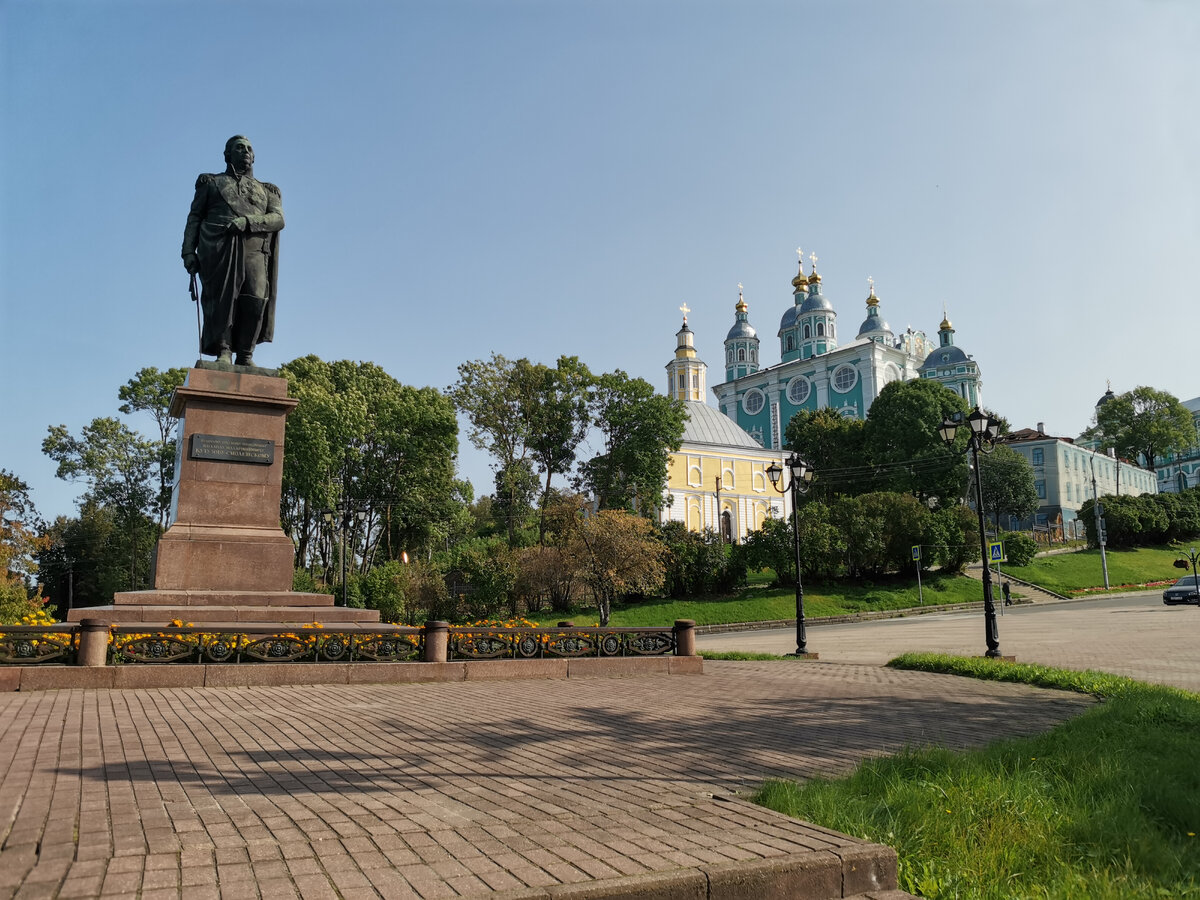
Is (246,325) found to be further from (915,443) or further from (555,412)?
(915,443)

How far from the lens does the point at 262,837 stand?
3.95 m

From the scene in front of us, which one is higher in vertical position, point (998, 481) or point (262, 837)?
point (998, 481)

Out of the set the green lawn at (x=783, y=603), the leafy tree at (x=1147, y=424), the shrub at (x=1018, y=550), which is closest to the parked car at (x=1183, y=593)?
the green lawn at (x=783, y=603)

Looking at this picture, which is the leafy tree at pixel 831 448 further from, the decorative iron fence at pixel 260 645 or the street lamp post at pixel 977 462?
the decorative iron fence at pixel 260 645

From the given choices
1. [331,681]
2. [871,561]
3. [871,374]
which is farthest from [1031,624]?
[871,374]

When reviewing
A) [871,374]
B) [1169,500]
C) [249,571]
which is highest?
[871,374]

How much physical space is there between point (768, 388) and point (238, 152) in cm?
9349

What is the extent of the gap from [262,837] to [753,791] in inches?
114

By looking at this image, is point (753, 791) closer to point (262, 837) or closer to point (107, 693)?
point (262, 837)

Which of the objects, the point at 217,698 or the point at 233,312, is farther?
the point at 233,312

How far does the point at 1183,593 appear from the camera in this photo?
34.9 m

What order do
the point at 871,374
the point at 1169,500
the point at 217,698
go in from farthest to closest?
the point at 871,374
the point at 1169,500
the point at 217,698

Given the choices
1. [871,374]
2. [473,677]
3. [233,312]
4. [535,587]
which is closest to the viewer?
[473,677]

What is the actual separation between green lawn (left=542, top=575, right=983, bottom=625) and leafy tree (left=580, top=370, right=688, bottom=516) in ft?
24.7
